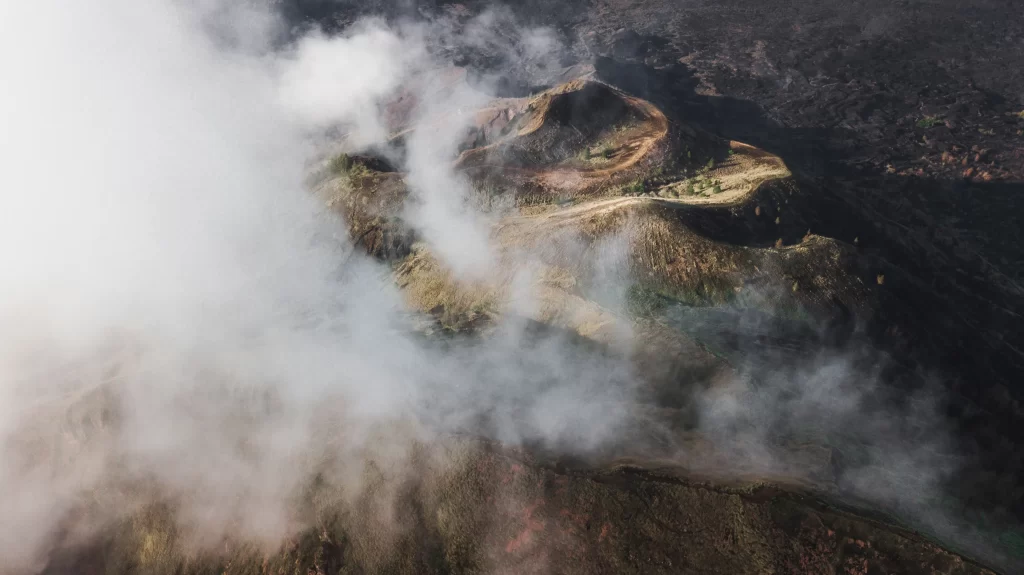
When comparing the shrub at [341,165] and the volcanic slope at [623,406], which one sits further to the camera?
the shrub at [341,165]

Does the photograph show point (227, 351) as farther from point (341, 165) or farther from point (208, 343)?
point (341, 165)

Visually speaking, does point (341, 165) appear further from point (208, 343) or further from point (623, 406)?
point (623, 406)

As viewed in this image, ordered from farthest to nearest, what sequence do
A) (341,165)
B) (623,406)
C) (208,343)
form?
1. (341,165)
2. (208,343)
3. (623,406)

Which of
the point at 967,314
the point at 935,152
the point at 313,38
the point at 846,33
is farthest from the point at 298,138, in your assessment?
the point at 846,33

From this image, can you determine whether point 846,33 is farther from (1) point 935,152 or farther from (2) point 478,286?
(2) point 478,286

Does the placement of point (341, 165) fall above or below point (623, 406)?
below

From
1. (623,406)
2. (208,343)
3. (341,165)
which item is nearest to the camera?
(623,406)

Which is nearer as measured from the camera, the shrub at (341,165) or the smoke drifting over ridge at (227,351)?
the smoke drifting over ridge at (227,351)

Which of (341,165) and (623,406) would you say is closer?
(623,406)

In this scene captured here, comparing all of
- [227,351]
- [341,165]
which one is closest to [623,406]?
[227,351]
